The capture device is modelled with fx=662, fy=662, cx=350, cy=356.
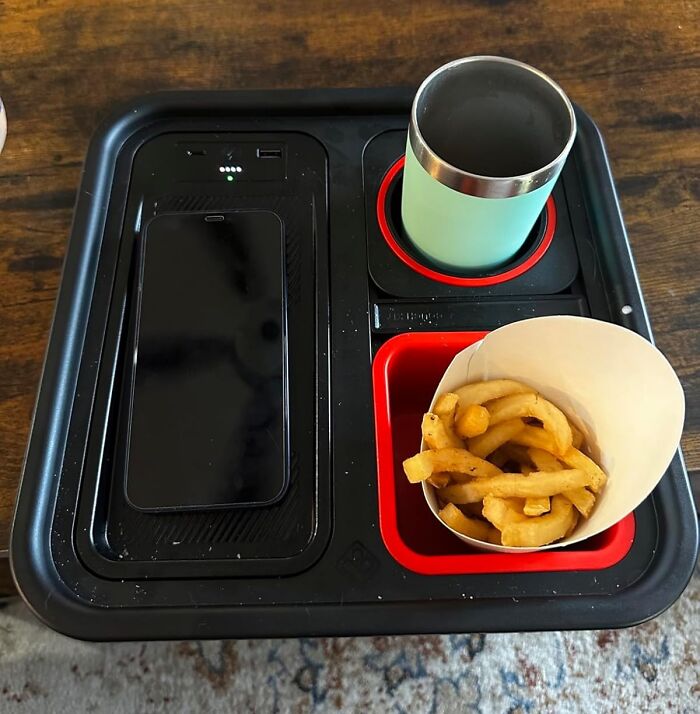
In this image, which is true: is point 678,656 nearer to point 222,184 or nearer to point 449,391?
point 449,391

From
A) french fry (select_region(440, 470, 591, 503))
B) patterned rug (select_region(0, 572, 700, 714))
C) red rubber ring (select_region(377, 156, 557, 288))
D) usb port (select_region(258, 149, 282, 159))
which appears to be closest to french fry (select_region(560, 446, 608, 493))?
french fry (select_region(440, 470, 591, 503))

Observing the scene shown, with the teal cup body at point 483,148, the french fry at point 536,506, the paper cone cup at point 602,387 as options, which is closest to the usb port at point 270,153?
the teal cup body at point 483,148

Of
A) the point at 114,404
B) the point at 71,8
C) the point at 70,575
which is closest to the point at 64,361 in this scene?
the point at 114,404

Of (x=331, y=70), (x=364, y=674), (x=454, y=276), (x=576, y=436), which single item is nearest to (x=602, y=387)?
→ (x=576, y=436)

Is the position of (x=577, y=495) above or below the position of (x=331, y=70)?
below

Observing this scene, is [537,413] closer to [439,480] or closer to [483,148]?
[439,480]

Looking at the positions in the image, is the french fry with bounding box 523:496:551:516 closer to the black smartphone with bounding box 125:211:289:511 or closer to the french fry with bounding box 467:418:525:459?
the french fry with bounding box 467:418:525:459
